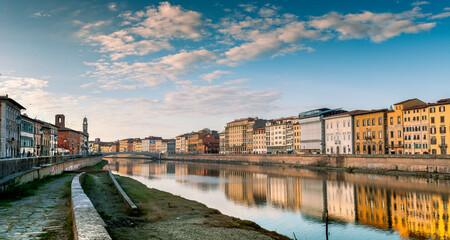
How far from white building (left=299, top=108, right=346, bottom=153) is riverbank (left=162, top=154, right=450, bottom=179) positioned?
480 inches

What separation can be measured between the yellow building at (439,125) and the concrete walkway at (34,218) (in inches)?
2611

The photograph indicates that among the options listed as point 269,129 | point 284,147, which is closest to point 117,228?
point 284,147

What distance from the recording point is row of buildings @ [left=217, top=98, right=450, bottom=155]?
65125mm

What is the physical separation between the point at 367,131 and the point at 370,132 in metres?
1.12

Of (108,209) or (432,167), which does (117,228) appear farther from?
(432,167)

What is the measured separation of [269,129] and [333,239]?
393ft

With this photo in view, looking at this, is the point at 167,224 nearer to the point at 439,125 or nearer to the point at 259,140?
the point at 439,125

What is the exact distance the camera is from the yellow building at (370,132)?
257 ft

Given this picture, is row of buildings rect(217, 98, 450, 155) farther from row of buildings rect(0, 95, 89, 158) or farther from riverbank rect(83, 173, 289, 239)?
row of buildings rect(0, 95, 89, 158)

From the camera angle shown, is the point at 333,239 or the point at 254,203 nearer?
the point at 333,239

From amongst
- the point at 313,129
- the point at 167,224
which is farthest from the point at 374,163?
the point at 167,224

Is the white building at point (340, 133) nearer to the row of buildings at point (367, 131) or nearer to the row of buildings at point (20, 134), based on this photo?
the row of buildings at point (367, 131)

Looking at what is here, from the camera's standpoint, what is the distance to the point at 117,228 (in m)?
14.4

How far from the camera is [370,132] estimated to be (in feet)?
269
